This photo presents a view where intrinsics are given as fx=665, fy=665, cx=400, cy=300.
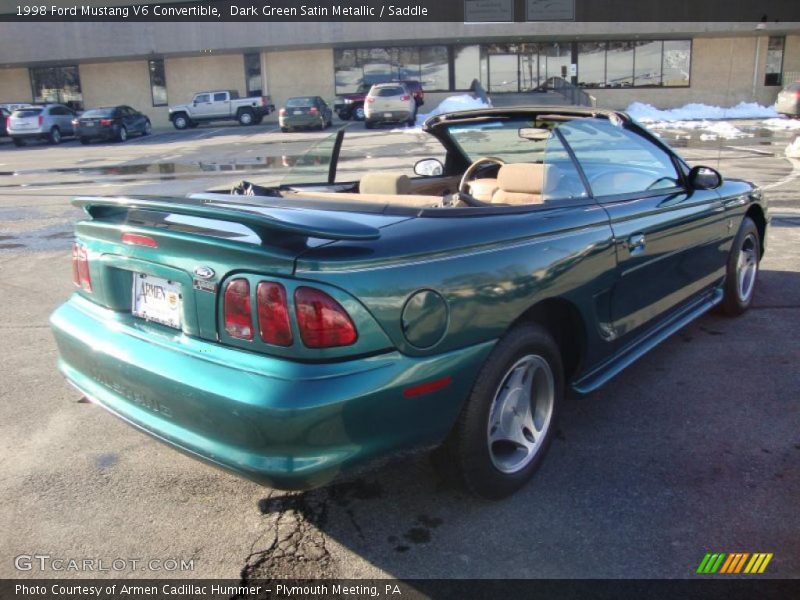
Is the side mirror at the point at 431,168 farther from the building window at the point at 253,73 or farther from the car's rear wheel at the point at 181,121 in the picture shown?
the building window at the point at 253,73

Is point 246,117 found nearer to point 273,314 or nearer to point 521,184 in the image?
point 521,184

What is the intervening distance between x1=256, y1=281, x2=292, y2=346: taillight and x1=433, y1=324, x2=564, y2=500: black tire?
0.77 metres

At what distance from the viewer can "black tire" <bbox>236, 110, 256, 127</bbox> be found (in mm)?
34125

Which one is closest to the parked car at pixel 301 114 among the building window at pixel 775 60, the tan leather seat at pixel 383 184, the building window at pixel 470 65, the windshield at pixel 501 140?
the building window at pixel 470 65

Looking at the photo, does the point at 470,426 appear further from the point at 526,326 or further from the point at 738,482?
the point at 738,482

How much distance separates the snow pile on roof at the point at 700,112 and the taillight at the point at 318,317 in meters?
30.6

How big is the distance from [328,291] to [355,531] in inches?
42.4

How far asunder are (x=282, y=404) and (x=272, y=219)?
604 millimetres

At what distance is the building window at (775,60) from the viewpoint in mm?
35031

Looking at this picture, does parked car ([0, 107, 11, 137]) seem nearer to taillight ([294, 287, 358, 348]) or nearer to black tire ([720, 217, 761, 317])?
black tire ([720, 217, 761, 317])

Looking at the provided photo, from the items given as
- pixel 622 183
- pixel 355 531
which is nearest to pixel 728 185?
pixel 622 183

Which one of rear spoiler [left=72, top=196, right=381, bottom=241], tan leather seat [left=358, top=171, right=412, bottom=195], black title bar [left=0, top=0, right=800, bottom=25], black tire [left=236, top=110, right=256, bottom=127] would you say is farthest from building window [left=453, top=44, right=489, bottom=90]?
rear spoiler [left=72, top=196, right=381, bottom=241]

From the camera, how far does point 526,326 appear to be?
109 inches

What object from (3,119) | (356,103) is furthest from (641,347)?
(3,119)
